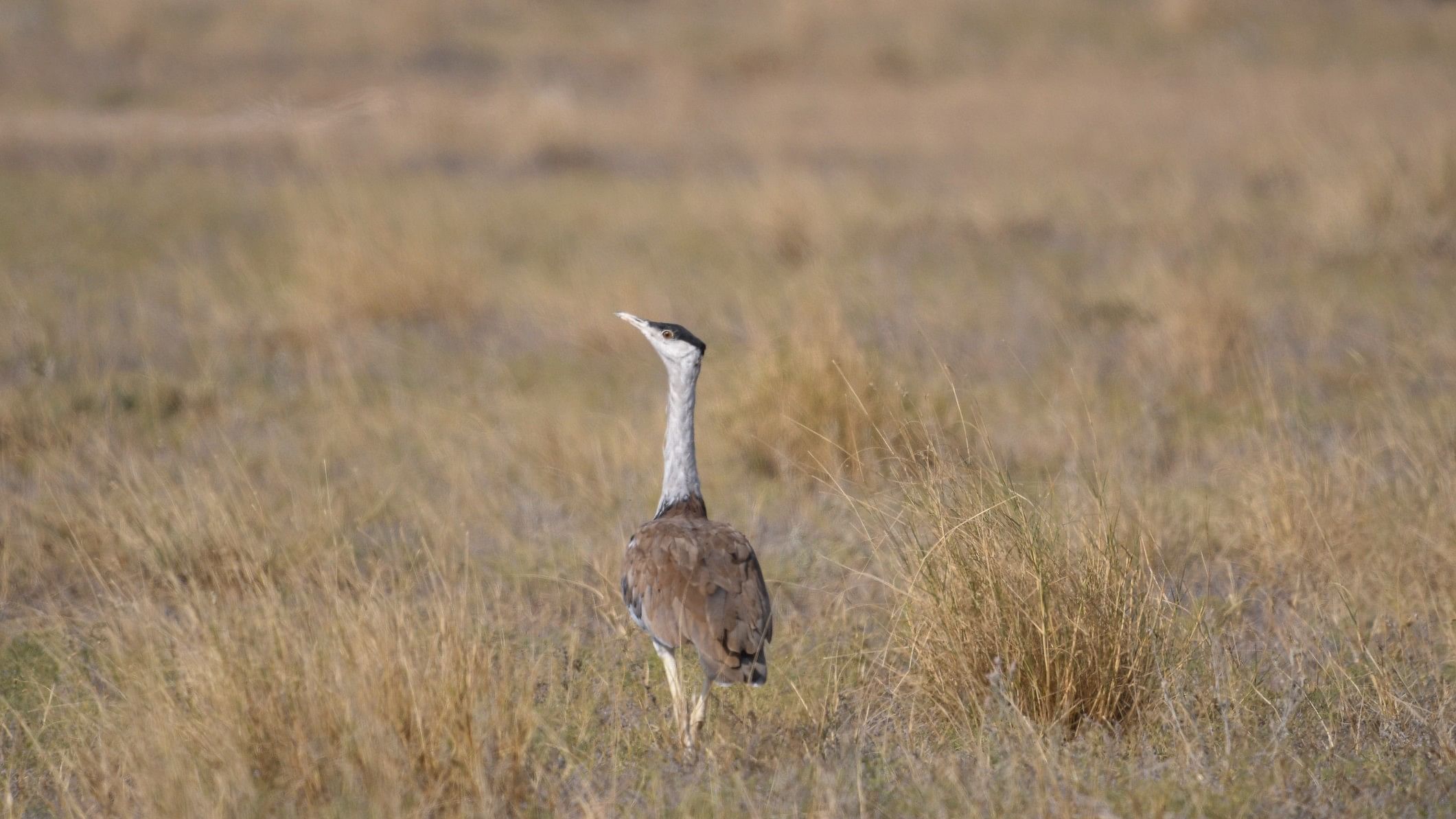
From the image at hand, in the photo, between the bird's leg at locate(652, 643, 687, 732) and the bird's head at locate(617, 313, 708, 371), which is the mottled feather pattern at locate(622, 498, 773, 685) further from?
the bird's head at locate(617, 313, 708, 371)

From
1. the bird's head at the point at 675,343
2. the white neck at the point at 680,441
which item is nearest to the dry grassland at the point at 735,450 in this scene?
the white neck at the point at 680,441

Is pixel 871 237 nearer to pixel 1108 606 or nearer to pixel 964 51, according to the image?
pixel 1108 606

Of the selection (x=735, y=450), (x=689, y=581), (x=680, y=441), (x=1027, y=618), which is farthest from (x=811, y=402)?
(x=689, y=581)

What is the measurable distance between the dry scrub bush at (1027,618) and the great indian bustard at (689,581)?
1.48ft

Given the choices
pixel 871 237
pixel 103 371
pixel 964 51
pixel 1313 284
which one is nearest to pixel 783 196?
pixel 871 237

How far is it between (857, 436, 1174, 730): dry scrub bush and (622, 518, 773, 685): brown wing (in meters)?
0.43

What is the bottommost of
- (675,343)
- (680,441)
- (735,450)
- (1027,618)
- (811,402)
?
(735,450)

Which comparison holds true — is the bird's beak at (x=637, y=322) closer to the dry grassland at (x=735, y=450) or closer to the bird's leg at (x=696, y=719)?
the dry grassland at (x=735, y=450)

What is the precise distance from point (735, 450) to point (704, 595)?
3.07 m

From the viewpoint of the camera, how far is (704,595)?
3.67 m

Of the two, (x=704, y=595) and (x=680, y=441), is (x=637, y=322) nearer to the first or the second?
(x=680, y=441)

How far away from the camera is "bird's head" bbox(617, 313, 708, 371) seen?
13.8 feet

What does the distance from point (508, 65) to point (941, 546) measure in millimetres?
18804

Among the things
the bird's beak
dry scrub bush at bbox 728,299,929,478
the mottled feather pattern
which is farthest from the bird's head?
dry scrub bush at bbox 728,299,929,478
